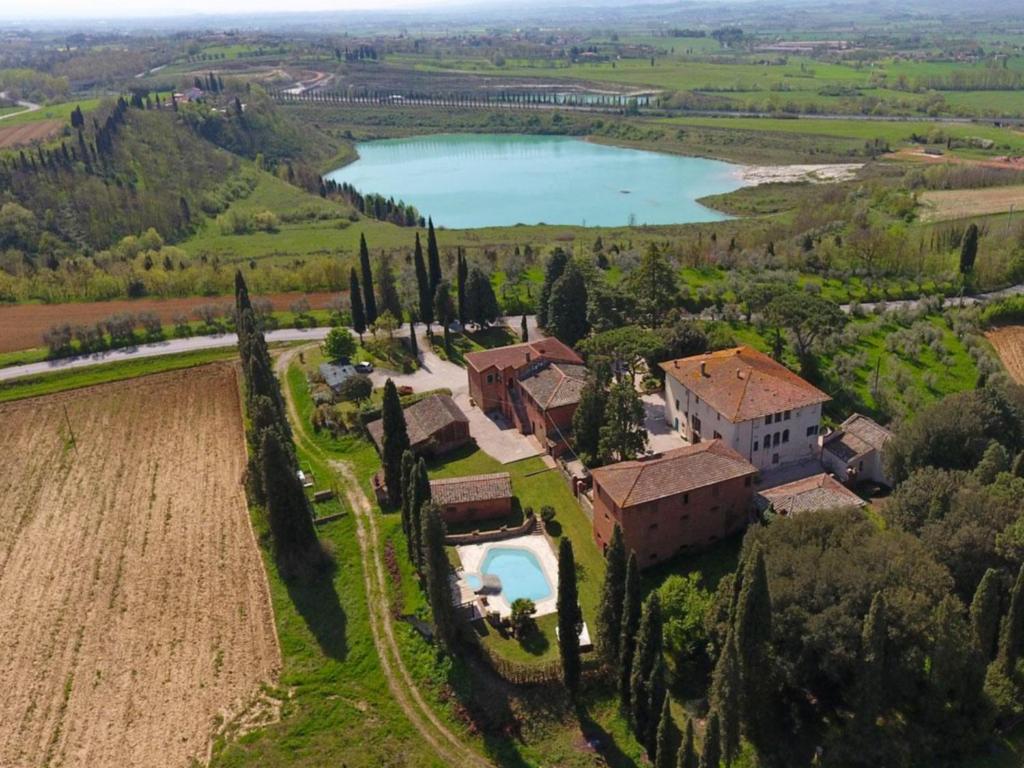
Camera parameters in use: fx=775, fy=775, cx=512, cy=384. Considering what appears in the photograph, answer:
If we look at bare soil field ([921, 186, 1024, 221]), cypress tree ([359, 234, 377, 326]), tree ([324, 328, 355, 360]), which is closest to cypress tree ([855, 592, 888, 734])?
tree ([324, 328, 355, 360])

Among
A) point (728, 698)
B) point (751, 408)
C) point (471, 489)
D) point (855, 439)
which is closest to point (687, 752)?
point (728, 698)

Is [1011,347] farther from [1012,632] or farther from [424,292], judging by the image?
[424,292]

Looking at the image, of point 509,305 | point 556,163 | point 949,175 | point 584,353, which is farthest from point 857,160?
point 584,353

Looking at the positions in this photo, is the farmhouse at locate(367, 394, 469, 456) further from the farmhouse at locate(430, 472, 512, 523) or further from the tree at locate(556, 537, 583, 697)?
the tree at locate(556, 537, 583, 697)

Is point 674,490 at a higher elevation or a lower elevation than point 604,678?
higher

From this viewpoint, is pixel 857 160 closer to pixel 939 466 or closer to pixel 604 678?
pixel 939 466

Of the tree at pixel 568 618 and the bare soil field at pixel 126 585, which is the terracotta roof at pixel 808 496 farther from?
the bare soil field at pixel 126 585
